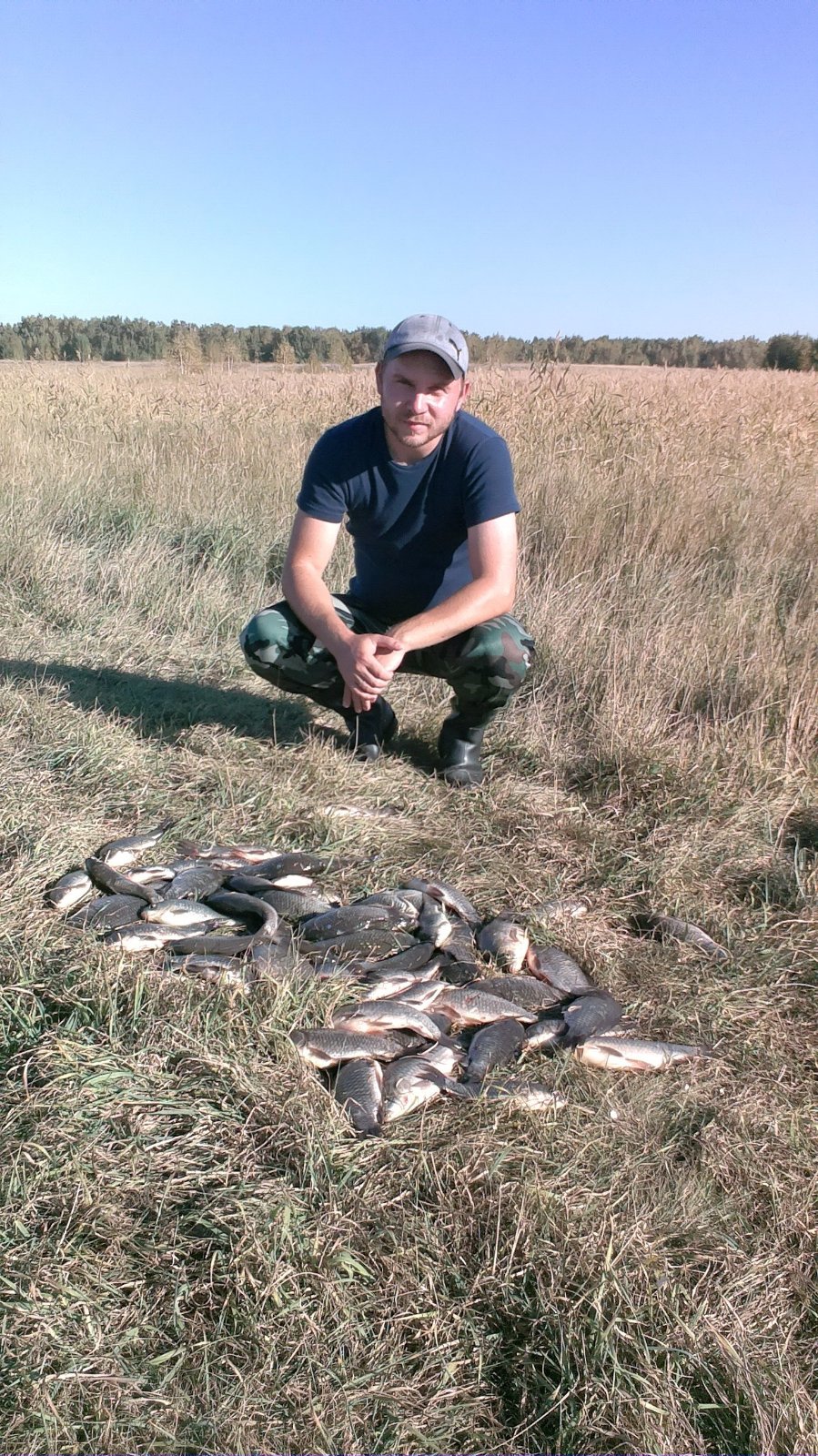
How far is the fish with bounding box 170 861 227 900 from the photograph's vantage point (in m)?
3.09

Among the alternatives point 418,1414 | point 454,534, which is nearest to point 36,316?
point 454,534

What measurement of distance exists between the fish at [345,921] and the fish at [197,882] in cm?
34

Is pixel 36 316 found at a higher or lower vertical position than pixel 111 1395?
higher

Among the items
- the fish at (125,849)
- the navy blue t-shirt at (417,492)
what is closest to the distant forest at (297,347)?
the navy blue t-shirt at (417,492)

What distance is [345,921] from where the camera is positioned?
117 inches

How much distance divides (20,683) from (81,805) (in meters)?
1.21

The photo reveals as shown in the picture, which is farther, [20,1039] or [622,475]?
[622,475]

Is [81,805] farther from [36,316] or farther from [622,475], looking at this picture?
[36,316]

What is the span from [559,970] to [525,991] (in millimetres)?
158

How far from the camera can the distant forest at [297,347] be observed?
11.5 meters

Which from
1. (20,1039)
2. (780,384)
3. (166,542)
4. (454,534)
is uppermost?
(780,384)

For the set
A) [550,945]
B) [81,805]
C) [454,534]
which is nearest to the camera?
[550,945]

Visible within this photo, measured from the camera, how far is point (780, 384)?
36.2 ft

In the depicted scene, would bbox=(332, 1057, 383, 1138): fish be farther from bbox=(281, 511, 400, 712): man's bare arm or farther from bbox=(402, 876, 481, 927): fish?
bbox=(281, 511, 400, 712): man's bare arm
